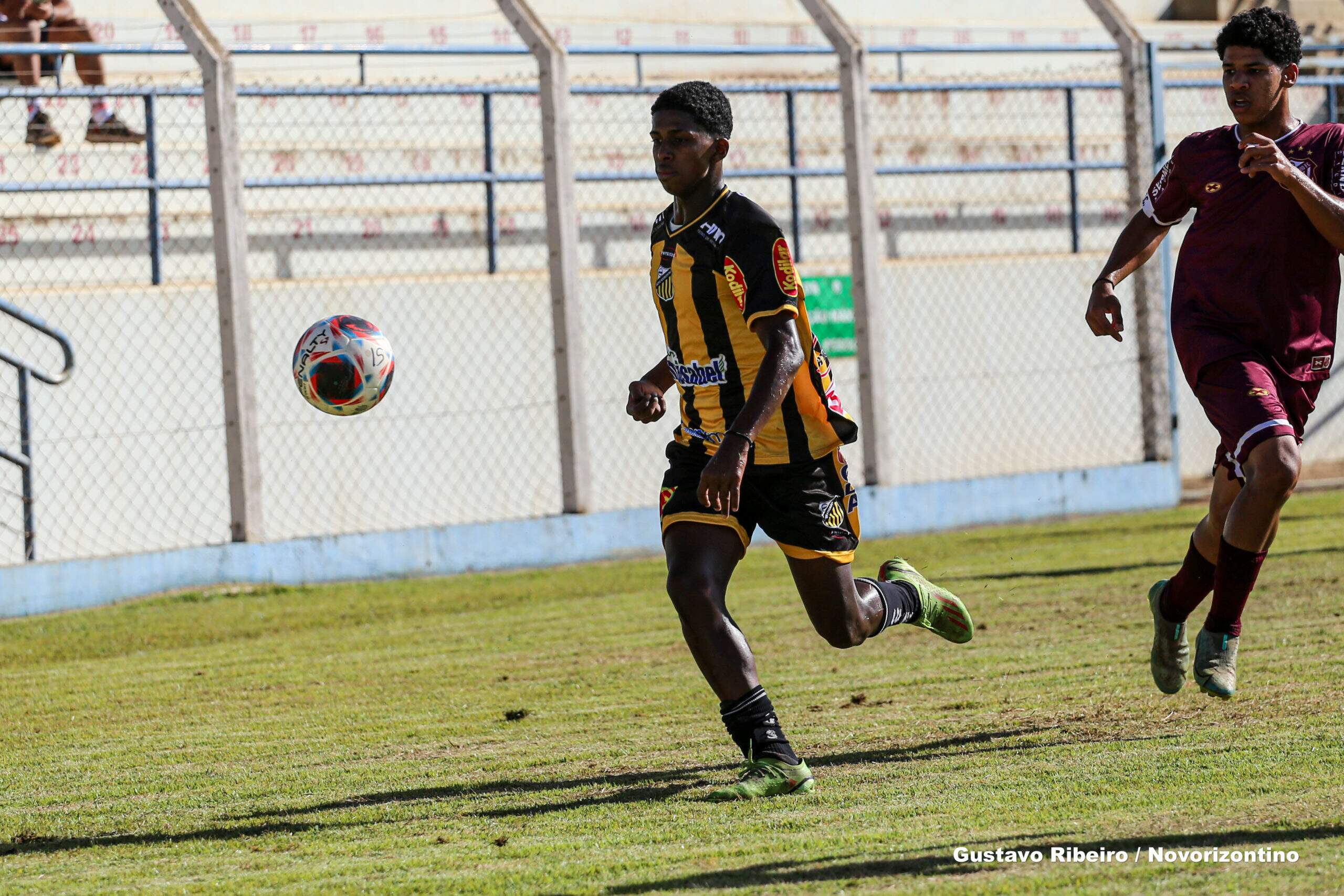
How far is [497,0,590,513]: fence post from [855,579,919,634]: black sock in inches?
263

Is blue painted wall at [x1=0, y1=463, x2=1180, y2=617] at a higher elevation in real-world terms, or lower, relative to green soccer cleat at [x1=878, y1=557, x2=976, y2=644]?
lower

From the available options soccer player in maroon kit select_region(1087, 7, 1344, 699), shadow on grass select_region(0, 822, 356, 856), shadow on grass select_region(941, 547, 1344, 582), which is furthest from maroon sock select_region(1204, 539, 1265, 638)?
shadow on grass select_region(941, 547, 1344, 582)

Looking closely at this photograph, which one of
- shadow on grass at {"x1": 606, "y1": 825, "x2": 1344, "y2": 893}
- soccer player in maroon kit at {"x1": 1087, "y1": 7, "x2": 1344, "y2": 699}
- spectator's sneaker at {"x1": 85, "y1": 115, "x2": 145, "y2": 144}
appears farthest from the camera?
spectator's sneaker at {"x1": 85, "y1": 115, "x2": 145, "y2": 144}

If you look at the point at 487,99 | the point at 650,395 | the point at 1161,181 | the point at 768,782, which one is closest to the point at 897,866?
the point at 768,782

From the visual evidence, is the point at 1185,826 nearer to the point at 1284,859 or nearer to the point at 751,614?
the point at 1284,859

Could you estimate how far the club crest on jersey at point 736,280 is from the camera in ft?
16.8

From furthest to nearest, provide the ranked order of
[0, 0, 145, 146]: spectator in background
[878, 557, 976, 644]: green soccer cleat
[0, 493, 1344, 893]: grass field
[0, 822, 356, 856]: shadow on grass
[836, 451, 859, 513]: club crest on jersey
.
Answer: [0, 0, 145, 146]: spectator in background
[878, 557, 976, 644]: green soccer cleat
[836, 451, 859, 513]: club crest on jersey
[0, 822, 356, 856]: shadow on grass
[0, 493, 1344, 893]: grass field

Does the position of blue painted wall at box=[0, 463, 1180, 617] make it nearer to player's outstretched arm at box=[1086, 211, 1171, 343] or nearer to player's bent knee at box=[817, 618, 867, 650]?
player's bent knee at box=[817, 618, 867, 650]

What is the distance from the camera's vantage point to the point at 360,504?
13.5m

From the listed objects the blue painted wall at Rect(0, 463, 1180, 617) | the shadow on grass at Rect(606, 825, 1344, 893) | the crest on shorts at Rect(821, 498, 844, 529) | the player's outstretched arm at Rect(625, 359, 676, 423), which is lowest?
the shadow on grass at Rect(606, 825, 1344, 893)

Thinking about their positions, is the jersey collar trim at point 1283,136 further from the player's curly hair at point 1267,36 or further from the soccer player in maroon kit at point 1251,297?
the player's curly hair at point 1267,36

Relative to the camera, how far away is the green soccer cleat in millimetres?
6000

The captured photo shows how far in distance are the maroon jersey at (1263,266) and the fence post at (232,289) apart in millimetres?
7104

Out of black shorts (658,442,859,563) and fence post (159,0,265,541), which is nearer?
black shorts (658,442,859,563)
